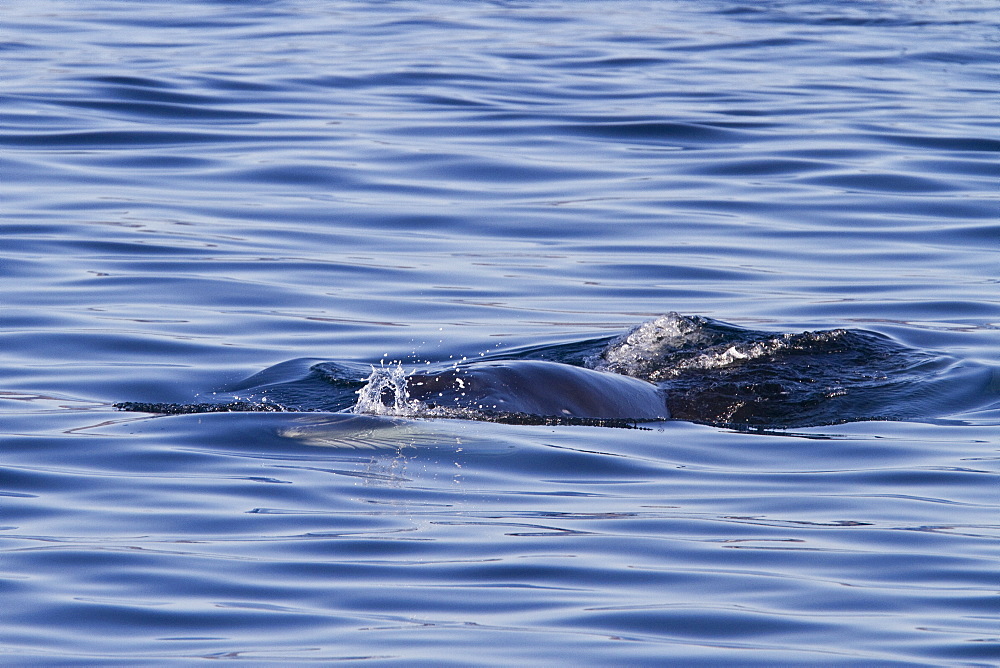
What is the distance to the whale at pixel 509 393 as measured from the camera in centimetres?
696

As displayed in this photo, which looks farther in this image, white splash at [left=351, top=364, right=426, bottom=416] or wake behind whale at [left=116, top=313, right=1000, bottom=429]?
wake behind whale at [left=116, top=313, right=1000, bottom=429]

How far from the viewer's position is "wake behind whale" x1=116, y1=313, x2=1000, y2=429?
704 centimetres

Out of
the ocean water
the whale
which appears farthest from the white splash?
the ocean water

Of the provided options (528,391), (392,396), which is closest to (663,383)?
(528,391)

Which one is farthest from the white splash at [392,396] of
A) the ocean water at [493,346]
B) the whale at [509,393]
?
the ocean water at [493,346]

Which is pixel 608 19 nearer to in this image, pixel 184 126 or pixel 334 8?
pixel 334 8

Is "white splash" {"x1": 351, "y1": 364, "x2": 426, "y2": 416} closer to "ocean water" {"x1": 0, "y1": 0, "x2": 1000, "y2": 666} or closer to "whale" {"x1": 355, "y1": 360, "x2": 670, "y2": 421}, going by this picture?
"whale" {"x1": 355, "y1": 360, "x2": 670, "y2": 421}

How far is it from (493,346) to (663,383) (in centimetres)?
114

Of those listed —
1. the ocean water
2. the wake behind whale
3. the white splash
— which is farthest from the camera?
the wake behind whale

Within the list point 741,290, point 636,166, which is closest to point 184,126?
point 636,166

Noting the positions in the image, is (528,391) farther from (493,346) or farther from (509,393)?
(493,346)

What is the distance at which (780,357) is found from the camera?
843 centimetres

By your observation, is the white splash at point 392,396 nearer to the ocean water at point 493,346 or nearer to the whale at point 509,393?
the whale at point 509,393

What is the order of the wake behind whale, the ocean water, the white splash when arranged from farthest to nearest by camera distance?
the wake behind whale → the white splash → the ocean water
